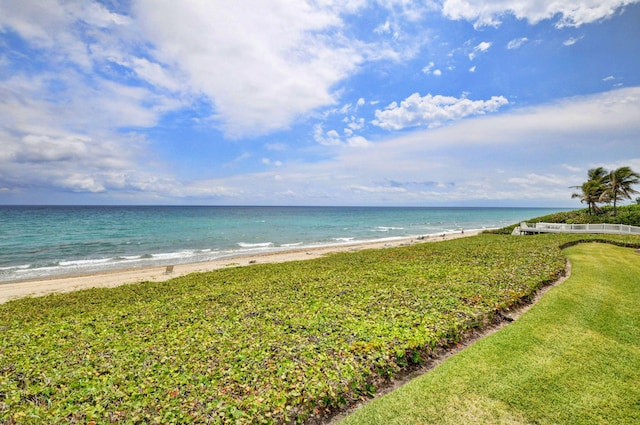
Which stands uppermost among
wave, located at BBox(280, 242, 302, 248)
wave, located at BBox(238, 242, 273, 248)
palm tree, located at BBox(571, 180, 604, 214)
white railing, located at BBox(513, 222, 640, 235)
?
palm tree, located at BBox(571, 180, 604, 214)

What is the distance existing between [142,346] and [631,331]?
13.0m

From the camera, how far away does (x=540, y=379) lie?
605cm

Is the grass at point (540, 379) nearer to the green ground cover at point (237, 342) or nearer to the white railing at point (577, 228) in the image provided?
the green ground cover at point (237, 342)

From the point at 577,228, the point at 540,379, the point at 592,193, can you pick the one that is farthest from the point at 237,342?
the point at 592,193

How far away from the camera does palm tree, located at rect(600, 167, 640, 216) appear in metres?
35.8

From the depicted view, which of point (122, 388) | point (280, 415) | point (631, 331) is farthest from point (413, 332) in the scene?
point (122, 388)

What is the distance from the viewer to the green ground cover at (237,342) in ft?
18.3

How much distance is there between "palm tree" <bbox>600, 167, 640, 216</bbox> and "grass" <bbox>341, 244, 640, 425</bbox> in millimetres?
37700

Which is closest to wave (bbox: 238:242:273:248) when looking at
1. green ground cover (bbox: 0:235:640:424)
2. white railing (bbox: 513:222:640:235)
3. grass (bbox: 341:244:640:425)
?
green ground cover (bbox: 0:235:640:424)

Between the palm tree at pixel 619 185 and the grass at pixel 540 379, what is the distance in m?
37.7

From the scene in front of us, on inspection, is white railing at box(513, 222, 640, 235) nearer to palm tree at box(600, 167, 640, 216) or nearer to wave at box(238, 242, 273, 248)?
palm tree at box(600, 167, 640, 216)

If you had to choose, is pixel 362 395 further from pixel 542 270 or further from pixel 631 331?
pixel 542 270

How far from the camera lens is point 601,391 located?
5.66 metres

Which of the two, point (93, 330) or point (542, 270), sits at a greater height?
point (542, 270)
